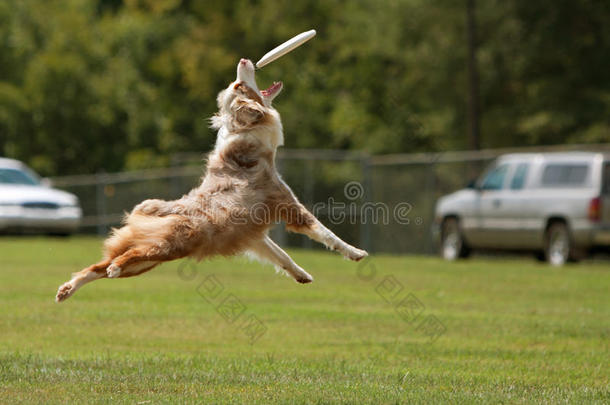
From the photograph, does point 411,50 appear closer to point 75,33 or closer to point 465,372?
point 75,33

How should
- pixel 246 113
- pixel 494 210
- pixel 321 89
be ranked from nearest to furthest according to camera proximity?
pixel 246 113 → pixel 494 210 → pixel 321 89

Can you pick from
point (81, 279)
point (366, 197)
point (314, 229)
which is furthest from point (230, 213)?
point (366, 197)

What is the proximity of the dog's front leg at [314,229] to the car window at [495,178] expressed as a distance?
14.1 m

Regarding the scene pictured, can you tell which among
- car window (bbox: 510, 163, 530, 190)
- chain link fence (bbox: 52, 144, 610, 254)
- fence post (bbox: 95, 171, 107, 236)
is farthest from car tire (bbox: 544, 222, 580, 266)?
fence post (bbox: 95, 171, 107, 236)

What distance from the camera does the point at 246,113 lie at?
27.0ft

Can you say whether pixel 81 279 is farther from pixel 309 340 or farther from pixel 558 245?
pixel 558 245

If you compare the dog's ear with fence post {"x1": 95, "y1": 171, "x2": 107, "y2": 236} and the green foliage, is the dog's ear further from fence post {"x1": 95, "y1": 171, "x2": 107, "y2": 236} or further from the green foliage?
the green foliage

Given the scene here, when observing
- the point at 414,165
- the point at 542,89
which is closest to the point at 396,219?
the point at 414,165

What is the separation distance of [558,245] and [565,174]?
1354mm

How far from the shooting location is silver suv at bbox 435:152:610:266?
63.5 feet

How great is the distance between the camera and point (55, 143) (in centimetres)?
4159

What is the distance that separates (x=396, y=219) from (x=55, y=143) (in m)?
19.4

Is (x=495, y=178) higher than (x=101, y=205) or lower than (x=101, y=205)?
higher

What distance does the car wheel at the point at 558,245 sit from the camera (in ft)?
66.0
